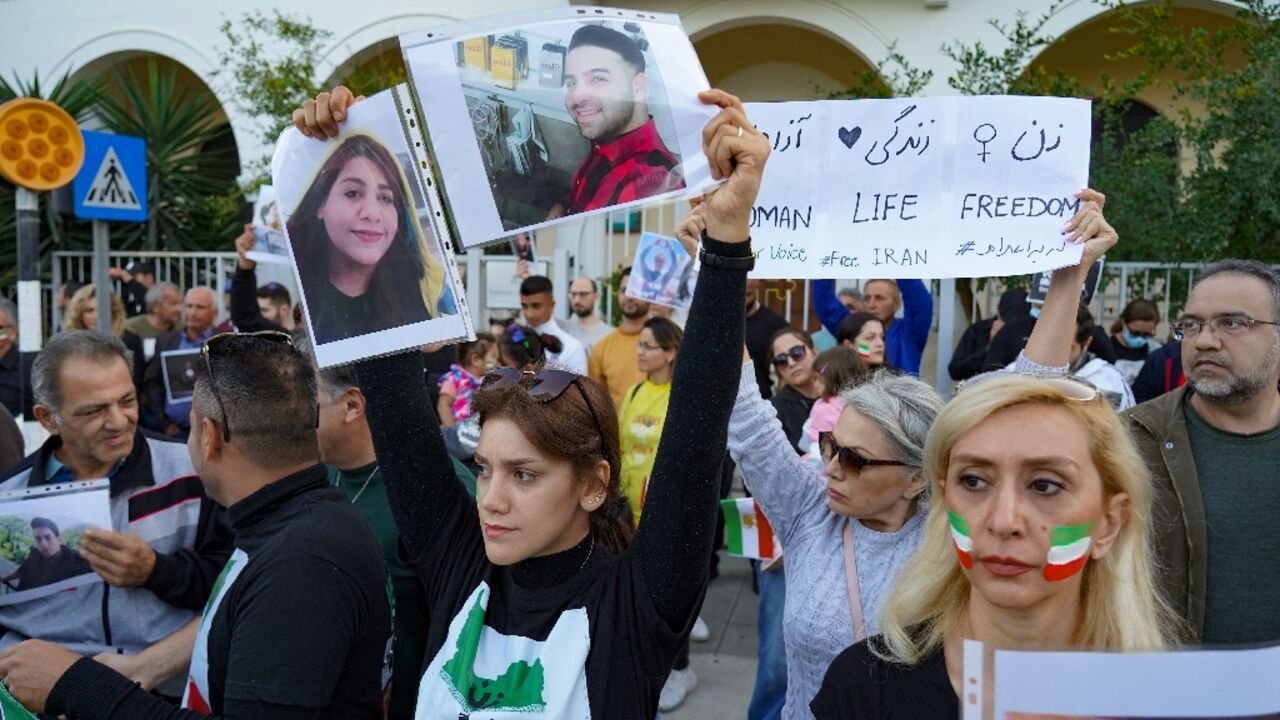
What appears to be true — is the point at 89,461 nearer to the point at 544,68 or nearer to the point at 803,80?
the point at 544,68

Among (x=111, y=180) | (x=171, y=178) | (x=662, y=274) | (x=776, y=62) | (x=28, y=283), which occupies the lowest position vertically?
(x=28, y=283)

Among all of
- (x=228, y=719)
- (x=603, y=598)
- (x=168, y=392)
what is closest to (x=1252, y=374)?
(x=603, y=598)

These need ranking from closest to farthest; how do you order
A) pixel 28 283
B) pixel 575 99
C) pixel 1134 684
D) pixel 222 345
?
pixel 1134 684
pixel 575 99
pixel 222 345
pixel 28 283

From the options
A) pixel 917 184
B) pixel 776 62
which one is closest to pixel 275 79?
pixel 776 62

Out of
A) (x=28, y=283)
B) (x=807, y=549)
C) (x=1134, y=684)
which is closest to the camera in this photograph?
(x=1134, y=684)

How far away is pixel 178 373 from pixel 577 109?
5.08 metres

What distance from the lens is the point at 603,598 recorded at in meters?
1.91

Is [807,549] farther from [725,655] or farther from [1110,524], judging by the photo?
[725,655]

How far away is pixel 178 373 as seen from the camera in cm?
622

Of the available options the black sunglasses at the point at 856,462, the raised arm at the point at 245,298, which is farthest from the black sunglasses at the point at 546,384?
the raised arm at the point at 245,298

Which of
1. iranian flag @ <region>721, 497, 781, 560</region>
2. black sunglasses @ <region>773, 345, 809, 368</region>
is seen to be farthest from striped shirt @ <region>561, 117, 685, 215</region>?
black sunglasses @ <region>773, 345, 809, 368</region>

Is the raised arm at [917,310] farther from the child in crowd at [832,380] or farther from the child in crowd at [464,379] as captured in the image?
the child in crowd at [464,379]

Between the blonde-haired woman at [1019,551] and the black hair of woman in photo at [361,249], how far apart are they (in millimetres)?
983

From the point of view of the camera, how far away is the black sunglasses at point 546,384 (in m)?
2.01
